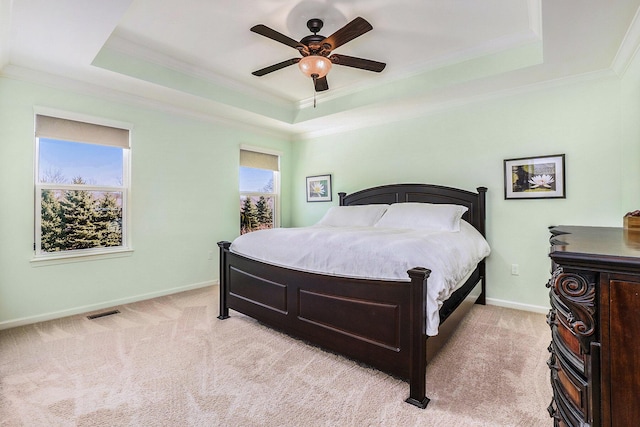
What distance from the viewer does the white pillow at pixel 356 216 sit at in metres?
3.91

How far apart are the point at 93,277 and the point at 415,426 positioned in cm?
356

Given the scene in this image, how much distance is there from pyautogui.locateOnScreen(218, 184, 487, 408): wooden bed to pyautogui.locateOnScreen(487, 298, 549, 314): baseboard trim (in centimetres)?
42

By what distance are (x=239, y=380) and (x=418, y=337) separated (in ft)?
3.95

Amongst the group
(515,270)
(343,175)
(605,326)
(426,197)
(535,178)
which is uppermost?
(343,175)

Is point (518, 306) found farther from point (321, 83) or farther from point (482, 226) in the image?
point (321, 83)

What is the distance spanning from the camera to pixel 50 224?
318 centimetres

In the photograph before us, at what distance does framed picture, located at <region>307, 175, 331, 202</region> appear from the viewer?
5.16 m

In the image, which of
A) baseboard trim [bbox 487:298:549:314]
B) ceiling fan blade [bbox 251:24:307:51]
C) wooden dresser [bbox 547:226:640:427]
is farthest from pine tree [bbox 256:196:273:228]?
wooden dresser [bbox 547:226:640:427]

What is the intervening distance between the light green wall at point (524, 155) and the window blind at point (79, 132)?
3.35 m

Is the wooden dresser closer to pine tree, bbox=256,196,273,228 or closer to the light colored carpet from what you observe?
the light colored carpet

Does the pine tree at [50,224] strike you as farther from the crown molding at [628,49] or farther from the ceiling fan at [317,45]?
the crown molding at [628,49]

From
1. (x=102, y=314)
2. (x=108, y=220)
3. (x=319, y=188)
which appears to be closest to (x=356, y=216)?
(x=319, y=188)

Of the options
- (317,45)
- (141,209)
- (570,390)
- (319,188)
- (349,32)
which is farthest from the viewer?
(319,188)

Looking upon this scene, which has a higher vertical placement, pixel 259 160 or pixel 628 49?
pixel 628 49
